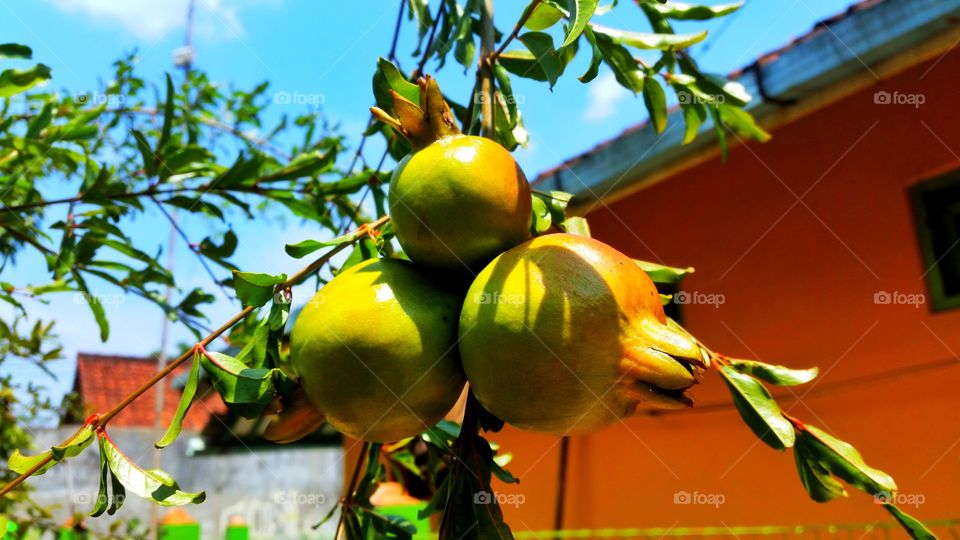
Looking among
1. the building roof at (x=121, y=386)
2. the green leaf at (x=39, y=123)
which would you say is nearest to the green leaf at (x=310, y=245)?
the green leaf at (x=39, y=123)

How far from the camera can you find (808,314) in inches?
133

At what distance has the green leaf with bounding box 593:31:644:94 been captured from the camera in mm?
1184

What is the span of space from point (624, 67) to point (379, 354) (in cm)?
69

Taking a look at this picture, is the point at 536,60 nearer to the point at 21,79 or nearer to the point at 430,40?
the point at 430,40

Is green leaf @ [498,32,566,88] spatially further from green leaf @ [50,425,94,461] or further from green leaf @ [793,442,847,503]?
green leaf @ [50,425,94,461]

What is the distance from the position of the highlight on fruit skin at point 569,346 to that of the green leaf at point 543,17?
0.38 m

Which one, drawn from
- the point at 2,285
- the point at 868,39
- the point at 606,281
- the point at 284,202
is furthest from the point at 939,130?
the point at 2,285

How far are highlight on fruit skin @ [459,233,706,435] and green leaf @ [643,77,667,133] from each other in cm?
65

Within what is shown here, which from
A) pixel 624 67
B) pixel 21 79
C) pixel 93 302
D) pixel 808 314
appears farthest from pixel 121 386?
pixel 624 67

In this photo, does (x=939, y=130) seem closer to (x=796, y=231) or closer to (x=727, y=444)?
(x=796, y=231)

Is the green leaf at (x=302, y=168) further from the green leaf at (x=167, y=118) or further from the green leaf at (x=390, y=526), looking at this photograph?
the green leaf at (x=390, y=526)

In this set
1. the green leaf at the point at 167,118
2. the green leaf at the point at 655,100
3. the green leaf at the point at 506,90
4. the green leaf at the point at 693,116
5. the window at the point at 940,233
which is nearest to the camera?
the green leaf at the point at 506,90

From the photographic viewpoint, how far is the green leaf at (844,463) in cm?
81

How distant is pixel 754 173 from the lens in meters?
3.68
